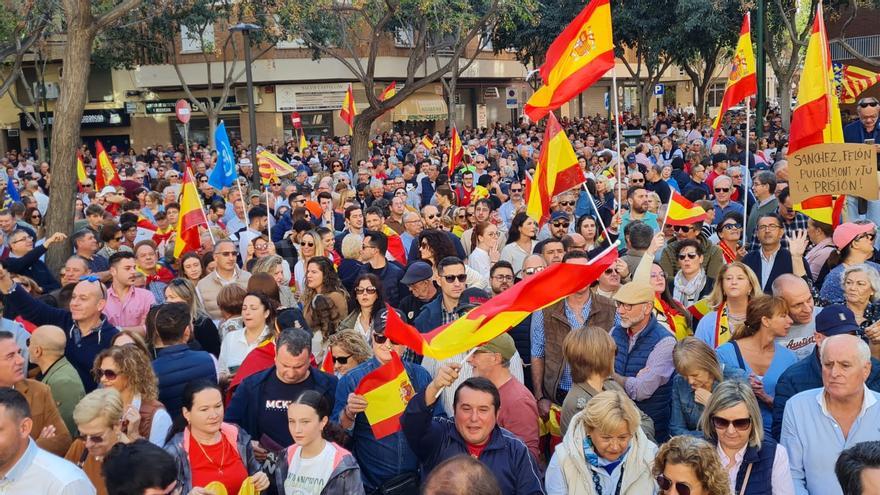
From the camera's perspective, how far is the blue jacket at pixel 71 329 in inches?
241

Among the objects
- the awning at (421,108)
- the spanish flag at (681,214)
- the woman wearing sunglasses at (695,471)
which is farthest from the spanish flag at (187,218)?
the awning at (421,108)

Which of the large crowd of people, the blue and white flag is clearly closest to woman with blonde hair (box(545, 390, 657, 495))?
the large crowd of people

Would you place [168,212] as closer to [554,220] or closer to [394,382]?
[554,220]

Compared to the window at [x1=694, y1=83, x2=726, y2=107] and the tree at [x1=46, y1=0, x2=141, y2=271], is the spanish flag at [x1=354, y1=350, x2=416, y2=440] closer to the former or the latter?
the tree at [x1=46, y1=0, x2=141, y2=271]

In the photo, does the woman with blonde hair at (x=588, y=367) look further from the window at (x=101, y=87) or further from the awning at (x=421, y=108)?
the window at (x=101, y=87)

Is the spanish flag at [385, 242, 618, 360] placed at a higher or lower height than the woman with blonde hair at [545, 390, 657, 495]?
higher

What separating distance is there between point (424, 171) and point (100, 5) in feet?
38.7

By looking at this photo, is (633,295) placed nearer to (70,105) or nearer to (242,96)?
(70,105)

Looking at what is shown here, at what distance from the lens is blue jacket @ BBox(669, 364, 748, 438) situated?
4746mm

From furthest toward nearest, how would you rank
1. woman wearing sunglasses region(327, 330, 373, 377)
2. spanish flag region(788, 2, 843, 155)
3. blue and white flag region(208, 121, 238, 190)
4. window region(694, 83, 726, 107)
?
window region(694, 83, 726, 107)
blue and white flag region(208, 121, 238, 190)
spanish flag region(788, 2, 843, 155)
woman wearing sunglasses region(327, 330, 373, 377)

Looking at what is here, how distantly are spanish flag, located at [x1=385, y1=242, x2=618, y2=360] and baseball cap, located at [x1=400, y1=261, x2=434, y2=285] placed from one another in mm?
2438

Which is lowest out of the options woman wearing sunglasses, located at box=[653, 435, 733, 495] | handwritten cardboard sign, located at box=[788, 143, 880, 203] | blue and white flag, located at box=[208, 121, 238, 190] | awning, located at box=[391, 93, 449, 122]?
woman wearing sunglasses, located at box=[653, 435, 733, 495]

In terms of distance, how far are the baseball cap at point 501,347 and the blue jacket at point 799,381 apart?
4.72ft

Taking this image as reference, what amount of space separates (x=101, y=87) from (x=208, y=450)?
133ft
